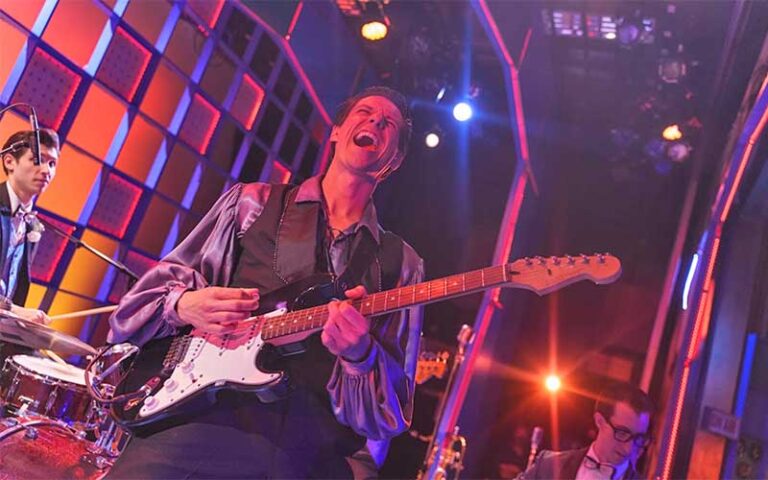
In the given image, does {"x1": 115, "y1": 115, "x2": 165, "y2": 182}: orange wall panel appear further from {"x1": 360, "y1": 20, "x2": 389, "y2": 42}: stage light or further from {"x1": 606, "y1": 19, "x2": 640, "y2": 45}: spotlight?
{"x1": 606, "y1": 19, "x2": 640, "y2": 45}: spotlight

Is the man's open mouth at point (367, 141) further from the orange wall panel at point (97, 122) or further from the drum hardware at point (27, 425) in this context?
the orange wall panel at point (97, 122)

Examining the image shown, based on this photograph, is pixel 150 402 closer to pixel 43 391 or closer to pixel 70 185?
pixel 43 391

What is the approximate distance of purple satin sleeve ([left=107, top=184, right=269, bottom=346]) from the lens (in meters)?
1.65

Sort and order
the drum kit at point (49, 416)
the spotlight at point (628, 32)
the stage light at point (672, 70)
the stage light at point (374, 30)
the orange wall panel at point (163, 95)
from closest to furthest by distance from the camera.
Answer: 1. the drum kit at point (49, 416)
2. the orange wall panel at point (163, 95)
3. the stage light at point (374, 30)
4. the spotlight at point (628, 32)
5. the stage light at point (672, 70)

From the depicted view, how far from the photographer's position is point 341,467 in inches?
60.9

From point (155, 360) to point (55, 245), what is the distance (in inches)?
88.4

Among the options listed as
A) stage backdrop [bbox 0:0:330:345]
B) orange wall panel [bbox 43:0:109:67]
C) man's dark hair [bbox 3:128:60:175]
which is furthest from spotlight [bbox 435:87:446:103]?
man's dark hair [bbox 3:128:60:175]

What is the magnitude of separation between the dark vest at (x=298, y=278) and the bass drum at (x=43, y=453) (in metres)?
0.74

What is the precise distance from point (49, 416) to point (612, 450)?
2470 millimetres

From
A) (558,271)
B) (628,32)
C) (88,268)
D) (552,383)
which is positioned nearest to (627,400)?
(558,271)

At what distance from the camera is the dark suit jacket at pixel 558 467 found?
10.5ft

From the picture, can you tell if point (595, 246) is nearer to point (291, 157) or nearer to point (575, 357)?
point (575, 357)

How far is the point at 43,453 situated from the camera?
6.88 feet

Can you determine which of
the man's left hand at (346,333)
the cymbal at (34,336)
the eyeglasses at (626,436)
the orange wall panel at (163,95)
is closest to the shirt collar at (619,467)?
the eyeglasses at (626,436)
